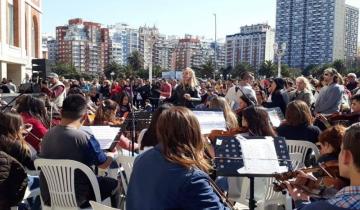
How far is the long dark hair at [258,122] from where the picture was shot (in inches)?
182

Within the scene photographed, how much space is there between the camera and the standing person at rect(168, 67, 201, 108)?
8.71m

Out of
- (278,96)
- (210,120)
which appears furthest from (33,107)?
(278,96)

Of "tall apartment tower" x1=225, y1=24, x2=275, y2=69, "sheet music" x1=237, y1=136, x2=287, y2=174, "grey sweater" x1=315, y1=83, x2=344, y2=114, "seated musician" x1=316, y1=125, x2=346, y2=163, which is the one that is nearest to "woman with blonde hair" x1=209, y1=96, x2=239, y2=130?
"seated musician" x1=316, y1=125, x2=346, y2=163

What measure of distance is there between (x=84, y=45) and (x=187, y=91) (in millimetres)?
123090

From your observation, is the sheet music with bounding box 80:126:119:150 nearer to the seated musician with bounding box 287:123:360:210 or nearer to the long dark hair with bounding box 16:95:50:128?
the long dark hair with bounding box 16:95:50:128

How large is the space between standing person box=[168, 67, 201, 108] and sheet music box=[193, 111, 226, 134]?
9.86ft

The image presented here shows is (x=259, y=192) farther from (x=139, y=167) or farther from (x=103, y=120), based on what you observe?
(x=103, y=120)

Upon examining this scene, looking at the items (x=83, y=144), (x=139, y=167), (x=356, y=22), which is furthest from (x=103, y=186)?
(x=356, y=22)

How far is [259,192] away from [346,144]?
260 cm

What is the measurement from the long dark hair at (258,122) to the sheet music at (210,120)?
2.63 ft

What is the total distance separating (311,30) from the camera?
90875 millimetres

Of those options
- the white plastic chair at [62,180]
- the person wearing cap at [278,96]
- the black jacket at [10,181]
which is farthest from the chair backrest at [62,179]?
the person wearing cap at [278,96]

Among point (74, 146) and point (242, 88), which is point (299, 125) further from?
point (242, 88)

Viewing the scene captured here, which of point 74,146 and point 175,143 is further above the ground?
point 175,143
